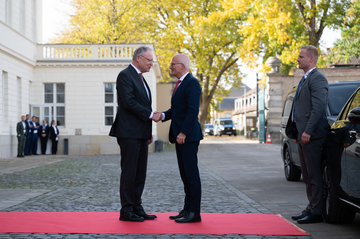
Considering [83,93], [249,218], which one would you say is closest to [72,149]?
[83,93]

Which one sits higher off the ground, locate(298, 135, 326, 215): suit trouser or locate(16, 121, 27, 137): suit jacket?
locate(16, 121, 27, 137): suit jacket

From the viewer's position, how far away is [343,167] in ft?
Result: 16.4

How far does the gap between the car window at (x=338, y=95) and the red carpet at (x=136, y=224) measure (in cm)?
345

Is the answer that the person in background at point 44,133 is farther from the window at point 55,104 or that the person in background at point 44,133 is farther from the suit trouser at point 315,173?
the suit trouser at point 315,173

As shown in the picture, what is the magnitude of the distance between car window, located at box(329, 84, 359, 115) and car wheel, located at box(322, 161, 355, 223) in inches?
126

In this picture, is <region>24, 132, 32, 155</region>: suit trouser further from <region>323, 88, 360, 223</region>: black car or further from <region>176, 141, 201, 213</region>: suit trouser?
<region>323, 88, 360, 223</region>: black car

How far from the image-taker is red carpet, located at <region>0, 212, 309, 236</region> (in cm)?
493

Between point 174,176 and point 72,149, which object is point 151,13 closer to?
point 72,149

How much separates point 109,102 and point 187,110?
18.9 metres

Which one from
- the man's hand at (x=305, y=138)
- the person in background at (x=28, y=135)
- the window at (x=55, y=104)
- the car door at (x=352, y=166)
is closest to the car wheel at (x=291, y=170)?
the man's hand at (x=305, y=138)

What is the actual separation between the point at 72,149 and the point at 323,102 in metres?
19.7

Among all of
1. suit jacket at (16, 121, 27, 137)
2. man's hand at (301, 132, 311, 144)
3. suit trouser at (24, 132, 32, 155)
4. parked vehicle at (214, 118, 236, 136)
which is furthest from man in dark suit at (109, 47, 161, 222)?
parked vehicle at (214, 118, 236, 136)

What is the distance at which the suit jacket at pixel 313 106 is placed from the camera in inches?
215

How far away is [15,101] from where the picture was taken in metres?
21.8
